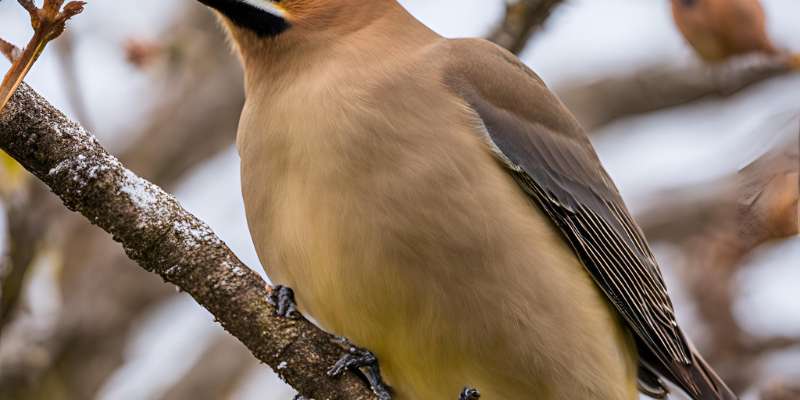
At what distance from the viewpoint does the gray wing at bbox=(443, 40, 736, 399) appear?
5191mm

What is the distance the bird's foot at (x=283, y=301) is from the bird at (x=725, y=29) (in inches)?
→ 60.6

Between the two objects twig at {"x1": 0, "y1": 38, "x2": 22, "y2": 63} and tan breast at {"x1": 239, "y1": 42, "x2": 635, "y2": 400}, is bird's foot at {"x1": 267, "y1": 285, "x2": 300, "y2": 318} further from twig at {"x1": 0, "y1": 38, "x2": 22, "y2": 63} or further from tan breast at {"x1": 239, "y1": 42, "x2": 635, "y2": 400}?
twig at {"x1": 0, "y1": 38, "x2": 22, "y2": 63}

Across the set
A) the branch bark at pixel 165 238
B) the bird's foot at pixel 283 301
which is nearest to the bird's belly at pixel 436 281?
the bird's foot at pixel 283 301

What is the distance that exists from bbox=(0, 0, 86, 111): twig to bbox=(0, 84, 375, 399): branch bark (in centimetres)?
52

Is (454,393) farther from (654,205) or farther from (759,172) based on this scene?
(654,205)

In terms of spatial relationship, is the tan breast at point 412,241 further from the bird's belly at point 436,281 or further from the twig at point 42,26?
the twig at point 42,26

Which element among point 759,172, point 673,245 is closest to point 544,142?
point 759,172

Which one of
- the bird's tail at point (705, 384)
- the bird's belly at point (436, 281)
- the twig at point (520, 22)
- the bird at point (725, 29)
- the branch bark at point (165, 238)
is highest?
the twig at point (520, 22)

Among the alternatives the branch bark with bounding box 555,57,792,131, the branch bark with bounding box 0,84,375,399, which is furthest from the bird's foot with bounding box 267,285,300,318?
the branch bark with bounding box 555,57,792,131

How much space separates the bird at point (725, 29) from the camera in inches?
146

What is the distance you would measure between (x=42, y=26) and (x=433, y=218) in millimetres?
1885

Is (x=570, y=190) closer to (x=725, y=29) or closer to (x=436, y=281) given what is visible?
(x=436, y=281)

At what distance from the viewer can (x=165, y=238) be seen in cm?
381

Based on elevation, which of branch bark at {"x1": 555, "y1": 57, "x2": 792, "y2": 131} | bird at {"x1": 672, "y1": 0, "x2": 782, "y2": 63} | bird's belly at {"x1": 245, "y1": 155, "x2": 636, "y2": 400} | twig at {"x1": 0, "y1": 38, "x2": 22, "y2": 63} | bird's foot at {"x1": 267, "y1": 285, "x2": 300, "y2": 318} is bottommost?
twig at {"x1": 0, "y1": 38, "x2": 22, "y2": 63}
